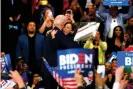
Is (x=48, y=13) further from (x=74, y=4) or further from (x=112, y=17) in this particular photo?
(x=112, y=17)

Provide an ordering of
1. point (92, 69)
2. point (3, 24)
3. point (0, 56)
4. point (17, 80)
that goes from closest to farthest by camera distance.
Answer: point (17, 80)
point (92, 69)
point (0, 56)
point (3, 24)

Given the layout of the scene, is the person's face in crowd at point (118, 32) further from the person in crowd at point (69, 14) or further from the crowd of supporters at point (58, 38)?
the person in crowd at point (69, 14)

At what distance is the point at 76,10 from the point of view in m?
12.1

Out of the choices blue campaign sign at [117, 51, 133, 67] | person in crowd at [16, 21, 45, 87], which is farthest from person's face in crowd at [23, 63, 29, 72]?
blue campaign sign at [117, 51, 133, 67]

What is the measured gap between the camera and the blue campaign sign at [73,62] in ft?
32.9

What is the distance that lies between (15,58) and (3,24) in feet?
2.79

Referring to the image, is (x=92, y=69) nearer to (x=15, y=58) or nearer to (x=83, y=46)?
(x=83, y=46)

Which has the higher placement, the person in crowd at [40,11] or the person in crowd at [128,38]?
the person in crowd at [40,11]

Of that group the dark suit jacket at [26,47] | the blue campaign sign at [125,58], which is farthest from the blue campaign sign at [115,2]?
the blue campaign sign at [125,58]

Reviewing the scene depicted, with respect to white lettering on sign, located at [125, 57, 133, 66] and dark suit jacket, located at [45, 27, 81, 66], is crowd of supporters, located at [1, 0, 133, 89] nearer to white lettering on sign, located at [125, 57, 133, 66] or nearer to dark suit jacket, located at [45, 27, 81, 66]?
dark suit jacket, located at [45, 27, 81, 66]

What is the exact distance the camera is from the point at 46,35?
10.9 metres

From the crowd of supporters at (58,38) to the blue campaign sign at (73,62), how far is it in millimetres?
147

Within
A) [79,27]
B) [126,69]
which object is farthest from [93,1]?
[126,69]

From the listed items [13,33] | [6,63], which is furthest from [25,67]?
[13,33]
